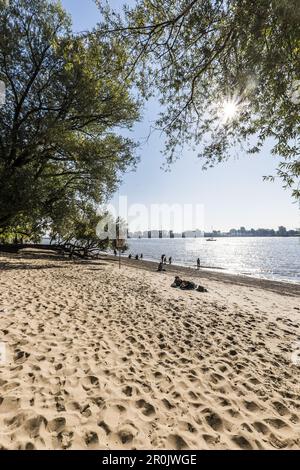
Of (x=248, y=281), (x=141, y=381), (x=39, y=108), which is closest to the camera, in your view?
(x=141, y=381)

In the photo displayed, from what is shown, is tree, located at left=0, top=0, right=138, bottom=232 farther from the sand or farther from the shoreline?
the shoreline

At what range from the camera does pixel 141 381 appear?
16.3 ft

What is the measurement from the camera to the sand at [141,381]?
3.60 m

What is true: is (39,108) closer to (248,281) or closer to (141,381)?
(141,381)

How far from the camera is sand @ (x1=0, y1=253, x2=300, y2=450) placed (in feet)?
11.8

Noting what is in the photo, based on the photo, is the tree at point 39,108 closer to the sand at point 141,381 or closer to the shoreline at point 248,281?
the sand at point 141,381

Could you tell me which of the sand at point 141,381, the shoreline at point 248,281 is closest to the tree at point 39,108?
the sand at point 141,381

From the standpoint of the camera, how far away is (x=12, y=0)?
1374 centimetres

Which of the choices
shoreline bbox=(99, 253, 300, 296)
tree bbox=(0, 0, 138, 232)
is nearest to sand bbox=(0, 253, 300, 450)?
tree bbox=(0, 0, 138, 232)

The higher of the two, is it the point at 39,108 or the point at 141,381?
the point at 39,108

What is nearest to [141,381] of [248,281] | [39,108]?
[39,108]
